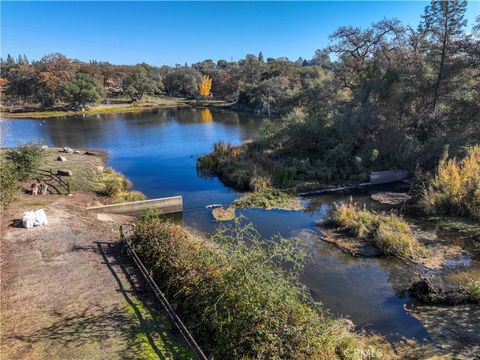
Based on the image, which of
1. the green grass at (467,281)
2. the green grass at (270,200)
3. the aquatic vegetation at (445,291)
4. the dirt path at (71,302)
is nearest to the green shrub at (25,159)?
the dirt path at (71,302)

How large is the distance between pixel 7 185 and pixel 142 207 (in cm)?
525

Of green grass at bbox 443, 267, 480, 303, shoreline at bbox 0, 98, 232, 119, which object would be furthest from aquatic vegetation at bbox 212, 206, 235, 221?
shoreline at bbox 0, 98, 232, 119

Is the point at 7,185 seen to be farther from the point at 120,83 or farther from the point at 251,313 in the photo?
the point at 120,83

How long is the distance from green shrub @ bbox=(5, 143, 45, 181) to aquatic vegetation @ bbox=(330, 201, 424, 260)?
1434cm

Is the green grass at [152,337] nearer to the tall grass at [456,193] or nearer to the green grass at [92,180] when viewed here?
the green grass at [92,180]

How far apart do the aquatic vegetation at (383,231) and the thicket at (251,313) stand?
5000mm

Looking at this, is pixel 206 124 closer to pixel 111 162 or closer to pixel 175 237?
pixel 111 162

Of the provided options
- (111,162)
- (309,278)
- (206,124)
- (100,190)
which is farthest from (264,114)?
(309,278)

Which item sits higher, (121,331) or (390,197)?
(121,331)

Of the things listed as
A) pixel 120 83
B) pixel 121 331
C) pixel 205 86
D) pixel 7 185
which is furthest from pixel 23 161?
pixel 120 83

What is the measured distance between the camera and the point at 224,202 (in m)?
18.0

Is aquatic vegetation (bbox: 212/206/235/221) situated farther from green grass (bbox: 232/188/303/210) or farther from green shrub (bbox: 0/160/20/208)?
green shrub (bbox: 0/160/20/208)

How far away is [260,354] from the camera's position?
17.6 feet

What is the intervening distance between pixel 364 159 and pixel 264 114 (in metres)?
41.3
